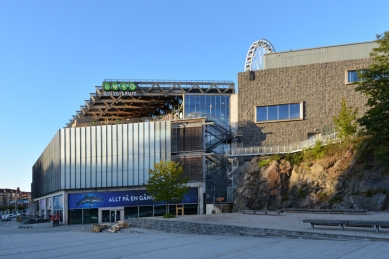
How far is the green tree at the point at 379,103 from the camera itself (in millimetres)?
36156

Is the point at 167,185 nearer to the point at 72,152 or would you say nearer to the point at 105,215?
the point at 105,215

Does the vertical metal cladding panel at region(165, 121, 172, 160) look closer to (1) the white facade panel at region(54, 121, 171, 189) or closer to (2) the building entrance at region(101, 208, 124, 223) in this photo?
(1) the white facade panel at region(54, 121, 171, 189)

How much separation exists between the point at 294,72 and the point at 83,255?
133ft

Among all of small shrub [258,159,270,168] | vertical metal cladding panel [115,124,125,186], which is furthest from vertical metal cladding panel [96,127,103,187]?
small shrub [258,159,270,168]

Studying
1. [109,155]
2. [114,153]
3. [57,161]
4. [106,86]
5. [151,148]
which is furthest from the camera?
[106,86]

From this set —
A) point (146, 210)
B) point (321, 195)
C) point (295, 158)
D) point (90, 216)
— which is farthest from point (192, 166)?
point (321, 195)

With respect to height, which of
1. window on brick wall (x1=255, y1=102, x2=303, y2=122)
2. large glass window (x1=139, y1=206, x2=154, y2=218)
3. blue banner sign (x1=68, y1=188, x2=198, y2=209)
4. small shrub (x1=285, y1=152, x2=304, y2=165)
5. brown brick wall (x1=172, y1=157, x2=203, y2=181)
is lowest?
large glass window (x1=139, y1=206, x2=154, y2=218)

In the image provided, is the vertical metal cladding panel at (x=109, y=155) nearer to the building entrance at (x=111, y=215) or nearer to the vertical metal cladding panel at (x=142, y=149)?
the building entrance at (x=111, y=215)

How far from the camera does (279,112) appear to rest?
53812 millimetres

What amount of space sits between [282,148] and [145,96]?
2355 cm

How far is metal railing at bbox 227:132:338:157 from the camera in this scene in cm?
4388

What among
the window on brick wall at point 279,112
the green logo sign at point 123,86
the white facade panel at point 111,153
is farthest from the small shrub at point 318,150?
the green logo sign at point 123,86

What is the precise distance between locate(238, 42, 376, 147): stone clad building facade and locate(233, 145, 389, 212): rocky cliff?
6.78m

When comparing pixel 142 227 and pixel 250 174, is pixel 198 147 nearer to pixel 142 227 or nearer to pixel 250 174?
pixel 250 174
